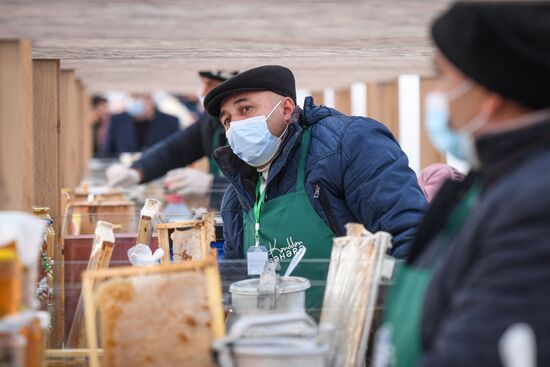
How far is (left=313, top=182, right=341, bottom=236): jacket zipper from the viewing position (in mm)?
4598

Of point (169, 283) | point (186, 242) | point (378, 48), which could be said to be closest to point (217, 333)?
point (169, 283)

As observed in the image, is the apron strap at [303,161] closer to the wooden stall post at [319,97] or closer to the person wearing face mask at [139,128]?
the wooden stall post at [319,97]

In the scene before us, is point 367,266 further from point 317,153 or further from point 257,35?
point 317,153

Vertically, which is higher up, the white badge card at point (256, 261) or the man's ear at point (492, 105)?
the man's ear at point (492, 105)

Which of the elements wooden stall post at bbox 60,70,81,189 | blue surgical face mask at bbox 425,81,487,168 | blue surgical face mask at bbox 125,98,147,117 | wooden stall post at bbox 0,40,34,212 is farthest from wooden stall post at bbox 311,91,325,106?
blue surgical face mask at bbox 425,81,487,168

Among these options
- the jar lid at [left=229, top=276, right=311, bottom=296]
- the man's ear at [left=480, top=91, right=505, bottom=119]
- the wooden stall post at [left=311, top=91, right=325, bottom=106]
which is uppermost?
the wooden stall post at [left=311, top=91, right=325, bottom=106]

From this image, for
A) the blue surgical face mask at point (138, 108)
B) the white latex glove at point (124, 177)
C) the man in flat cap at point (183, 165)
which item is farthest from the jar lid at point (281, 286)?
the blue surgical face mask at point (138, 108)

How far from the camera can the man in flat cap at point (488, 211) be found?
7.77 ft

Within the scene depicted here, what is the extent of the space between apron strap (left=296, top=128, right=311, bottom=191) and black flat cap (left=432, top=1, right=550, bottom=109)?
2.18 metres

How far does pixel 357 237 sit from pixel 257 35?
0.79 metres

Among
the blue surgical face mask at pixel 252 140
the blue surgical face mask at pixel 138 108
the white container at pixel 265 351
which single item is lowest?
the white container at pixel 265 351

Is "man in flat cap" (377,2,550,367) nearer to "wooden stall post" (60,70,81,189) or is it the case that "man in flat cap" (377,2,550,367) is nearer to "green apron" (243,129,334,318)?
"green apron" (243,129,334,318)

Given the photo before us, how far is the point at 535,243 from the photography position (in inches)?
93.0

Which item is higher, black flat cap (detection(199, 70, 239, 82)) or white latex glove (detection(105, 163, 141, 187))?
black flat cap (detection(199, 70, 239, 82))
